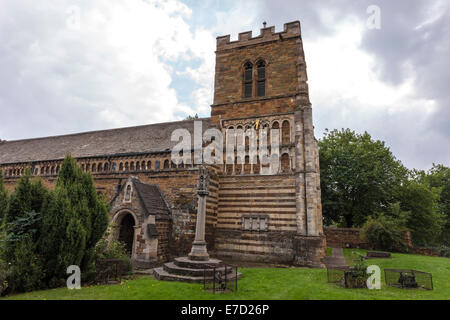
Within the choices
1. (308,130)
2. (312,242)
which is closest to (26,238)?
(312,242)

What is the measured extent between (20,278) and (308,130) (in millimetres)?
16933

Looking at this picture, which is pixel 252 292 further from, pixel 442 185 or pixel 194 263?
pixel 442 185

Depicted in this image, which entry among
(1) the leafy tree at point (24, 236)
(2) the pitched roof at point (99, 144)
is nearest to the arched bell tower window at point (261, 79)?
(2) the pitched roof at point (99, 144)

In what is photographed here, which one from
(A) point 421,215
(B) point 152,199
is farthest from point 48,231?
(A) point 421,215

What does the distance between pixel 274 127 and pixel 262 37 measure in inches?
321

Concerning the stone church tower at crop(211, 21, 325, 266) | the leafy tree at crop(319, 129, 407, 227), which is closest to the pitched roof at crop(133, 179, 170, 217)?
the stone church tower at crop(211, 21, 325, 266)

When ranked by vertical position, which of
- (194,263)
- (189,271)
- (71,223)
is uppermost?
(71,223)

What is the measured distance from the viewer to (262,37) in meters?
22.0

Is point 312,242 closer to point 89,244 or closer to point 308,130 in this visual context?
point 308,130

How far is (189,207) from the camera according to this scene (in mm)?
18094

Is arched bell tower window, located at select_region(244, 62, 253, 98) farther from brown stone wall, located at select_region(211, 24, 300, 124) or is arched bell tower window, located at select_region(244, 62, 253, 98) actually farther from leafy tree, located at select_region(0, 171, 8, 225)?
leafy tree, located at select_region(0, 171, 8, 225)

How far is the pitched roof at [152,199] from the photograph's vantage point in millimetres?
16592

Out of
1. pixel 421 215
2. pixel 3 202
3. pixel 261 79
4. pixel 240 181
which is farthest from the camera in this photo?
pixel 421 215

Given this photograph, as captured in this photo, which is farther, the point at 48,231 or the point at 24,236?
the point at 48,231
